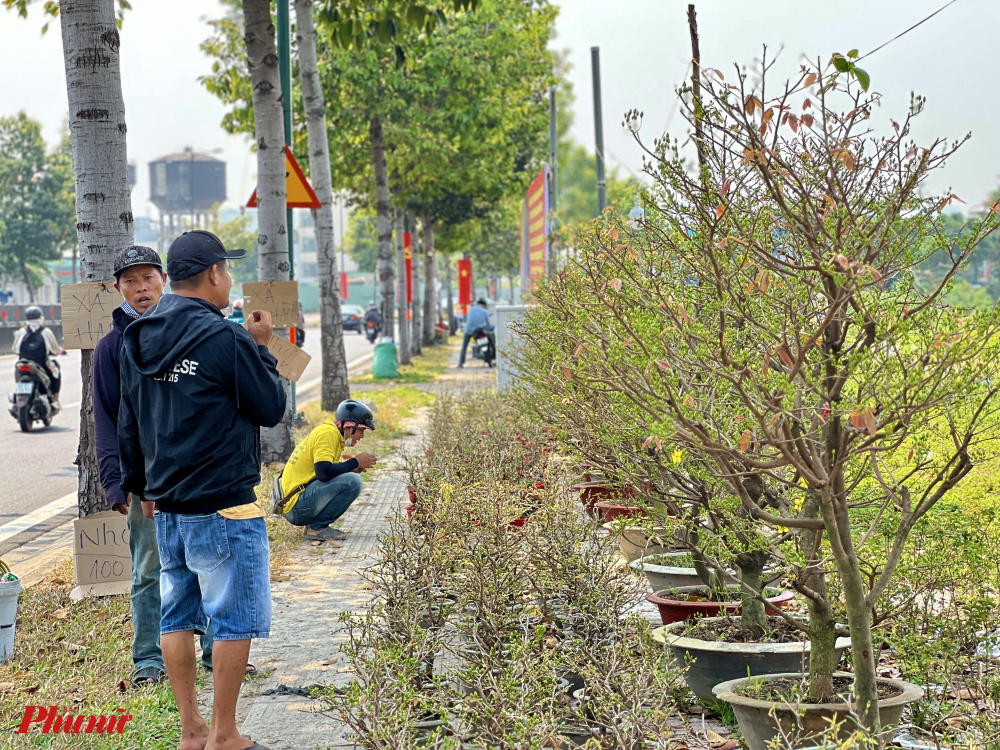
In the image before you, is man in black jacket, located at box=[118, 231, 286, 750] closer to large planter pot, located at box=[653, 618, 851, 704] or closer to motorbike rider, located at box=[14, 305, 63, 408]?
large planter pot, located at box=[653, 618, 851, 704]

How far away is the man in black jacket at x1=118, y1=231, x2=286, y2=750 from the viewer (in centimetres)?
392

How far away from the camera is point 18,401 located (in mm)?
15992

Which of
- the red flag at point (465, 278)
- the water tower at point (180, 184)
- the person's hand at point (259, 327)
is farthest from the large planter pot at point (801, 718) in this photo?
the water tower at point (180, 184)

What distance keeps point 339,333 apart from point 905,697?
13.4 metres

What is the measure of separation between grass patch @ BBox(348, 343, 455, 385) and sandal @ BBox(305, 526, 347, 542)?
49.7 ft

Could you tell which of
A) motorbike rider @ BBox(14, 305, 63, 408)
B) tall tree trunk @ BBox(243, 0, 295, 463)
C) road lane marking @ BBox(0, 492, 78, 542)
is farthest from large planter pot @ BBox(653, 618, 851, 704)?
motorbike rider @ BBox(14, 305, 63, 408)

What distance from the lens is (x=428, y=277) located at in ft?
122

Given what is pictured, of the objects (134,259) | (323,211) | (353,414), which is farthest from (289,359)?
(323,211)

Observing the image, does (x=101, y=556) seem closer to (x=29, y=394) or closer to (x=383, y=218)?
(x=29, y=394)

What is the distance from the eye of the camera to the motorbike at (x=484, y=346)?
3011 cm

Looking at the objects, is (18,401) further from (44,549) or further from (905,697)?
(905,697)

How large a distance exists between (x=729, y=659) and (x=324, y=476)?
4.13m

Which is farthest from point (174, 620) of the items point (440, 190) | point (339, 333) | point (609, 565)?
point (440, 190)

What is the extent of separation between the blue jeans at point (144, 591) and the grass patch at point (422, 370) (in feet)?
60.6
